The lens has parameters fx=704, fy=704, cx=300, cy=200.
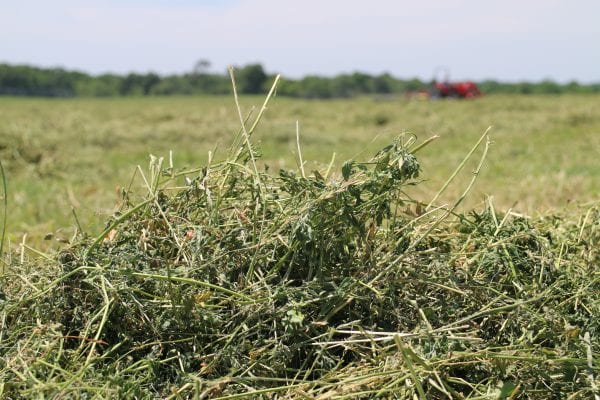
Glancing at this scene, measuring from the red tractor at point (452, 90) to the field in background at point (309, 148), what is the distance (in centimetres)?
1156

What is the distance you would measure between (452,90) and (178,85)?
72.6 feet

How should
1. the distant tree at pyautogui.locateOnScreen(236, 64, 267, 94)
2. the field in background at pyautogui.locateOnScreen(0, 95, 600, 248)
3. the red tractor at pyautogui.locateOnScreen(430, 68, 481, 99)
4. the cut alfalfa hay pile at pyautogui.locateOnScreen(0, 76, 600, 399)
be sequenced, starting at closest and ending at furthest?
the cut alfalfa hay pile at pyautogui.locateOnScreen(0, 76, 600, 399)
the field in background at pyautogui.locateOnScreen(0, 95, 600, 248)
the red tractor at pyautogui.locateOnScreen(430, 68, 481, 99)
the distant tree at pyautogui.locateOnScreen(236, 64, 267, 94)

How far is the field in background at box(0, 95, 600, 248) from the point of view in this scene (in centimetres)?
666

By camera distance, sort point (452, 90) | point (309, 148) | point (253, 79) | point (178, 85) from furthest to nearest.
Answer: point (178, 85) < point (253, 79) < point (452, 90) < point (309, 148)

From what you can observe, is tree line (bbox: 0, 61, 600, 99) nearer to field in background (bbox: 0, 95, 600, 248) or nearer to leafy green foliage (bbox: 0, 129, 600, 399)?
field in background (bbox: 0, 95, 600, 248)

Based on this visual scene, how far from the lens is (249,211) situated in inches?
102

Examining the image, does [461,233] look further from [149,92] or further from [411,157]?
[149,92]

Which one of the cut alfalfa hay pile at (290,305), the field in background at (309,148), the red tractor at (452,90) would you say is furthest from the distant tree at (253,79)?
the cut alfalfa hay pile at (290,305)

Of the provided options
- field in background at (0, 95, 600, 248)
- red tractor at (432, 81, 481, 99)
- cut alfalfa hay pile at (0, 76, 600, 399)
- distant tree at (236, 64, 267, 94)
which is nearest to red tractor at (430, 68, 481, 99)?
red tractor at (432, 81, 481, 99)

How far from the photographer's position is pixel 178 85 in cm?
4819

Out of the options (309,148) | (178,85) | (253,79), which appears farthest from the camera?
(178,85)

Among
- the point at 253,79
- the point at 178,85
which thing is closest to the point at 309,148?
the point at 253,79

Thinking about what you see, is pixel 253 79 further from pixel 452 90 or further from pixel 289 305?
pixel 289 305

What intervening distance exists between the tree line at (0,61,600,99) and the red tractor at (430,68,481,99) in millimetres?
14565
